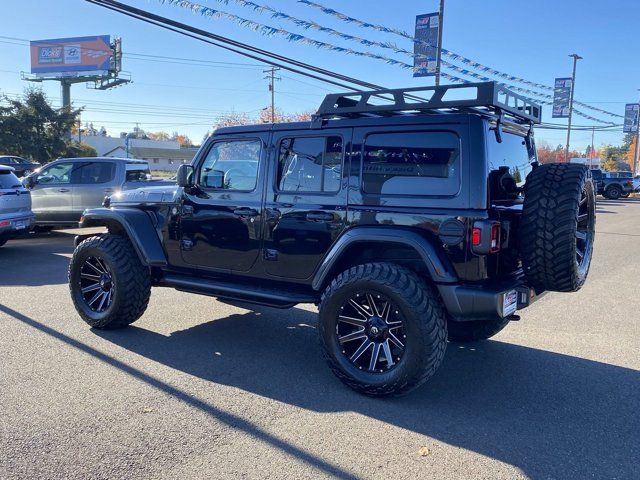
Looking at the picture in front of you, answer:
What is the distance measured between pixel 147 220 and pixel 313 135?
1.97 meters

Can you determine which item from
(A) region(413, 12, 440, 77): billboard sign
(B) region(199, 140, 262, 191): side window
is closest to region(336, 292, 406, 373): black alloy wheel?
(B) region(199, 140, 262, 191): side window

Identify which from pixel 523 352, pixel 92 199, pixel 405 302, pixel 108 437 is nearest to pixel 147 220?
pixel 108 437

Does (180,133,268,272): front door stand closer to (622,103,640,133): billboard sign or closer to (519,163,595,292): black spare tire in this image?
(519,163,595,292): black spare tire

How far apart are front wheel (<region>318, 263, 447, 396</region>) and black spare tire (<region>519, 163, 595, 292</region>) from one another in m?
0.75

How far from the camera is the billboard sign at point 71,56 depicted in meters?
67.4

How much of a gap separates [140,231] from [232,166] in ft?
3.73

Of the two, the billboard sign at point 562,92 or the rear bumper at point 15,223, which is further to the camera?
the billboard sign at point 562,92

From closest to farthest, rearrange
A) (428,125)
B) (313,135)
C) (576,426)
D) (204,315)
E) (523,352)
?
(576,426)
(428,125)
(313,135)
(523,352)
(204,315)

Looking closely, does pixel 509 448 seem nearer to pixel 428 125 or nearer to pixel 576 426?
pixel 576 426

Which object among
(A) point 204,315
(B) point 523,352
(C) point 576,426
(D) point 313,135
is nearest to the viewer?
(C) point 576,426

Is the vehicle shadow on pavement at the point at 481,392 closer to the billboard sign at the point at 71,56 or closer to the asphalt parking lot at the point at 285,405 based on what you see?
the asphalt parking lot at the point at 285,405

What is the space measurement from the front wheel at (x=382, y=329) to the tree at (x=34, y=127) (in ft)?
120

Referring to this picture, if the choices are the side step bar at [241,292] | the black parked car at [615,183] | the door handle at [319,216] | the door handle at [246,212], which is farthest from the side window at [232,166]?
the black parked car at [615,183]

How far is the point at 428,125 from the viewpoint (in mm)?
3828
